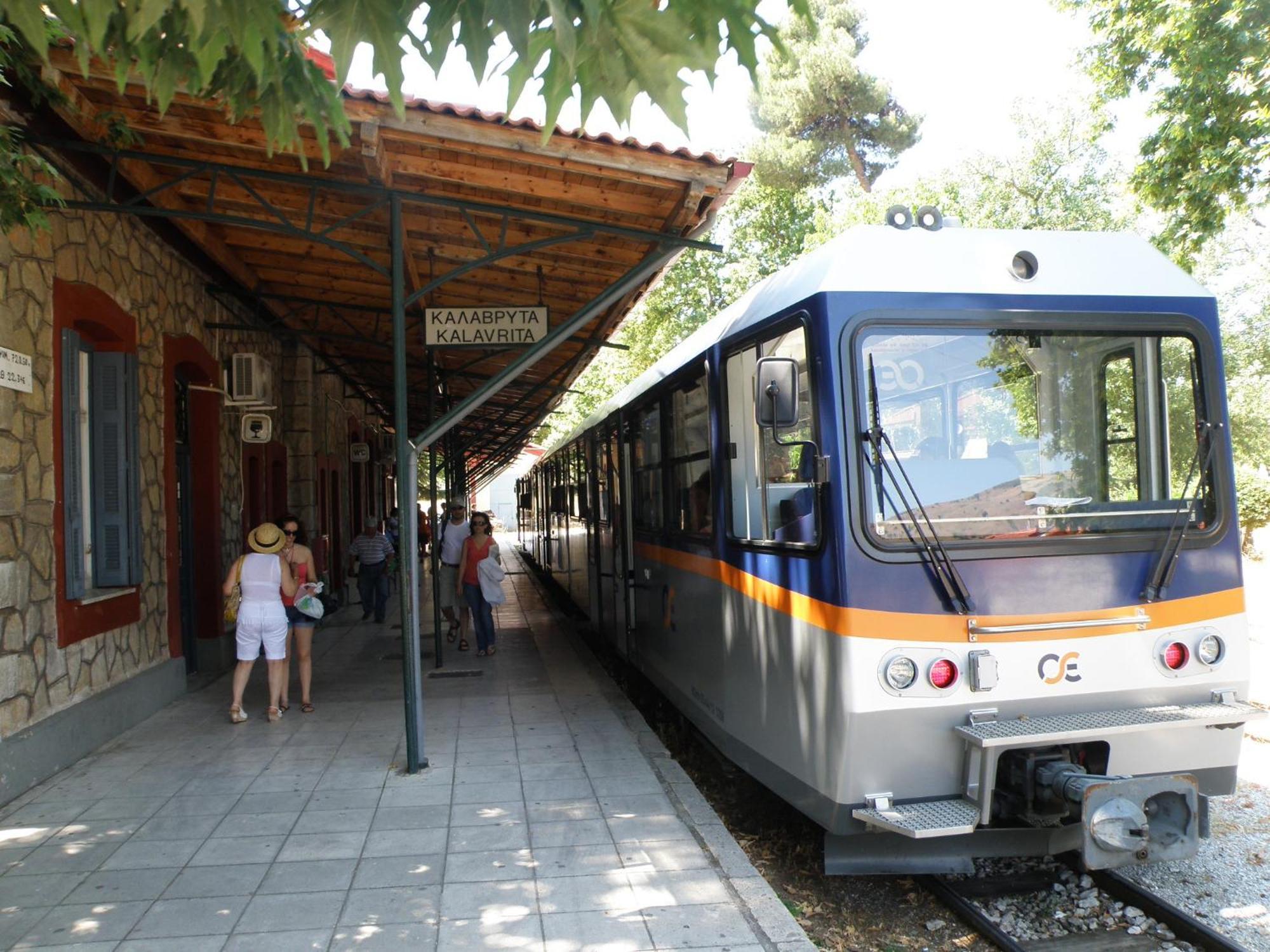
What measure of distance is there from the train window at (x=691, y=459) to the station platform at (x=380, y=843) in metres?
1.56

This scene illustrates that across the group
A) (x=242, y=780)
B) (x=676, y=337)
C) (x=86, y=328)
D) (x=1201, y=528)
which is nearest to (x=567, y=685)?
(x=242, y=780)

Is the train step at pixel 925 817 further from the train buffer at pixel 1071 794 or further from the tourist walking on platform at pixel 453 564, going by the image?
the tourist walking on platform at pixel 453 564

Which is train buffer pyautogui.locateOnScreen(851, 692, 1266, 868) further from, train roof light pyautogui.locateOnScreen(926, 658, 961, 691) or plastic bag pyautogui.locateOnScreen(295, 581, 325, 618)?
plastic bag pyautogui.locateOnScreen(295, 581, 325, 618)

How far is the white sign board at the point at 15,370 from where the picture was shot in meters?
5.79

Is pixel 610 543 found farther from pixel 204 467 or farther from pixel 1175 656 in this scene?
pixel 1175 656

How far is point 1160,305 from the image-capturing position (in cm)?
455

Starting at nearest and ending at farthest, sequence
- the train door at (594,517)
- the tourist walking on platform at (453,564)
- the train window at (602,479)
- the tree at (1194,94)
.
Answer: the tree at (1194,94)
the train window at (602,479)
the train door at (594,517)
the tourist walking on platform at (453,564)

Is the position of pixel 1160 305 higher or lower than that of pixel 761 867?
higher

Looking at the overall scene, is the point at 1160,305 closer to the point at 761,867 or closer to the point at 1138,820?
the point at 1138,820

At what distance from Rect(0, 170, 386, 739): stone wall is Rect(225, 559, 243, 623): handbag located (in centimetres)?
75

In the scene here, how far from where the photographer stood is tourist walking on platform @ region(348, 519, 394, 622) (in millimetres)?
13906

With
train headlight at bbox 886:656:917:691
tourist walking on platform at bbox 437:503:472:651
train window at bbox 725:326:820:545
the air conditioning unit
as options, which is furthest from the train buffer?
the air conditioning unit

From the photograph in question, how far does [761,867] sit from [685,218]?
425 cm

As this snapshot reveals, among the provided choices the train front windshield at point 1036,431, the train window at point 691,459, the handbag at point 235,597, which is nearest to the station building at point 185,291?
the handbag at point 235,597
